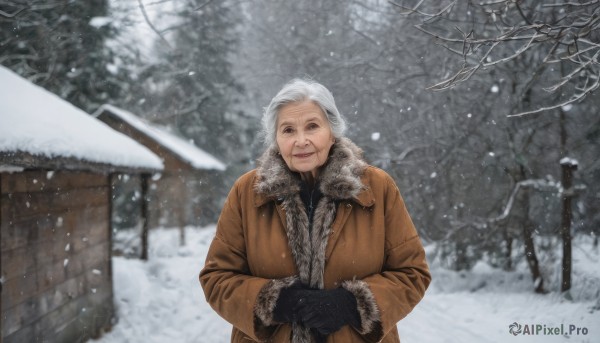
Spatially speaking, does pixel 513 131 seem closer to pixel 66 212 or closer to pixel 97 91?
pixel 66 212

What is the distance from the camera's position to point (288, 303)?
1.72 m

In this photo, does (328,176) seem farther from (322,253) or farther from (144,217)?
(144,217)

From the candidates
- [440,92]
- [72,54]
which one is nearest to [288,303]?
[440,92]

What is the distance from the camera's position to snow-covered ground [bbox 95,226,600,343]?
5.29 meters

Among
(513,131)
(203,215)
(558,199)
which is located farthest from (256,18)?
(203,215)

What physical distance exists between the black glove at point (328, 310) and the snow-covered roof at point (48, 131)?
270 centimetres

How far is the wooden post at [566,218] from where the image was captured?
573 cm

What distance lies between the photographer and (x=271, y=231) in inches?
74.8

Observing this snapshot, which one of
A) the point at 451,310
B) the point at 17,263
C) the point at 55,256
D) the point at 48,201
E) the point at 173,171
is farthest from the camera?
the point at 173,171

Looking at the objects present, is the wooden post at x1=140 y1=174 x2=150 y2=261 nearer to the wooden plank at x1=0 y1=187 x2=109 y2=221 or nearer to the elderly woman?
the wooden plank at x1=0 y1=187 x2=109 y2=221

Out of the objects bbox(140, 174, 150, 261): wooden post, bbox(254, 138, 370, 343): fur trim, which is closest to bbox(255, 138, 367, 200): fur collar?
bbox(254, 138, 370, 343): fur trim

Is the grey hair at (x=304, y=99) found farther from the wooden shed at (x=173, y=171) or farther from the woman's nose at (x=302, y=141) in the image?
the wooden shed at (x=173, y=171)

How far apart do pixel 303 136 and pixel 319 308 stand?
2.51 feet

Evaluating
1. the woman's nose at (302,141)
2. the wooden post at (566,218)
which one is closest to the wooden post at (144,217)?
the wooden post at (566,218)
